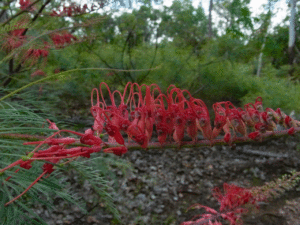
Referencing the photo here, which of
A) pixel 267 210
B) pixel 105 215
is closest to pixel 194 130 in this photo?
pixel 267 210

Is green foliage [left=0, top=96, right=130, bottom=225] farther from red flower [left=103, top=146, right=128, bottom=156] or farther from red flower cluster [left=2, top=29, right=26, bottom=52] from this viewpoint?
red flower cluster [left=2, top=29, right=26, bottom=52]

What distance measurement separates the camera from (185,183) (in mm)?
2127

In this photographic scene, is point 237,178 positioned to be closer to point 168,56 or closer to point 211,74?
point 211,74

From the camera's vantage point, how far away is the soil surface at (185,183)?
161cm

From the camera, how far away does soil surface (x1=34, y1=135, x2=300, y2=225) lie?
5.29ft

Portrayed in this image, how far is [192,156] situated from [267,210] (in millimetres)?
1124

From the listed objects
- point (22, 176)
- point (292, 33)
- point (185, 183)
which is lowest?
point (185, 183)

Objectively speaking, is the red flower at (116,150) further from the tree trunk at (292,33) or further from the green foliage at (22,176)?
the tree trunk at (292,33)

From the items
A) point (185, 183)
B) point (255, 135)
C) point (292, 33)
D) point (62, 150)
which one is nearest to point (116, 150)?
point (62, 150)

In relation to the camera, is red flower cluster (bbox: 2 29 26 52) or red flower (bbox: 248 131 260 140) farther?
red flower cluster (bbox: 2 29 26 52)

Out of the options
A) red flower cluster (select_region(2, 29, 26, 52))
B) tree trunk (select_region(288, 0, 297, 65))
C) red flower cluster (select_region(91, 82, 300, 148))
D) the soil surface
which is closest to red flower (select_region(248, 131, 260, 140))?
red flower cluster (select_region(91, 82, 300, 148))

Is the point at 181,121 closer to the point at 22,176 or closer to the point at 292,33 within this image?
the point at 22,176

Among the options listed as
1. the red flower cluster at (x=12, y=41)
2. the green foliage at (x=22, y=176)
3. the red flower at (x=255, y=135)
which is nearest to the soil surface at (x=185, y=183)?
the green foliage at (x=22, y=176)

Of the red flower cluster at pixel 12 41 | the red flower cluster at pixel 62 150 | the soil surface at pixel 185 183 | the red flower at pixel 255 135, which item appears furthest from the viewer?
the soil surface at pixel 185 183
